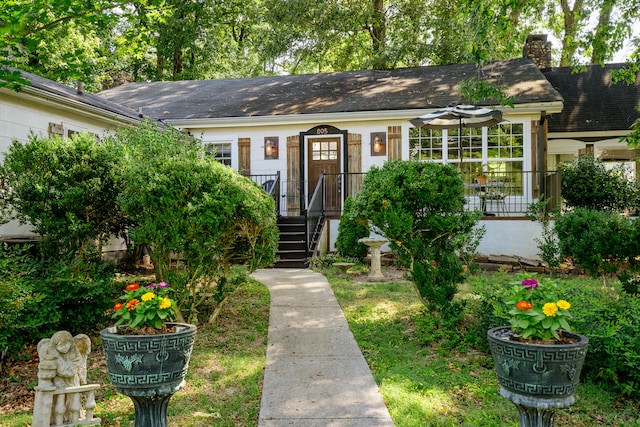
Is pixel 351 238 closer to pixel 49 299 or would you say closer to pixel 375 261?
pixel 375 261

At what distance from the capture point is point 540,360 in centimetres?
264

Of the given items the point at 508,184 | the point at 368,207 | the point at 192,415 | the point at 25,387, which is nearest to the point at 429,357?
the point at 368,207

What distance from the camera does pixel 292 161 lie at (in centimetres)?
1322

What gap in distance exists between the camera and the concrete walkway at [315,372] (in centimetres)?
354

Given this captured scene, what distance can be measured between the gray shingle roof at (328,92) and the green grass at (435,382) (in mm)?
7774

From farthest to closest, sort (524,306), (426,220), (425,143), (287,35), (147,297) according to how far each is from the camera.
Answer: (287,35), (425,143), (426,220), (147,297), (524,306)

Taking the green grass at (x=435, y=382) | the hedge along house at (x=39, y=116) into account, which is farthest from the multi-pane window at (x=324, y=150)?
the green grass at (x=435, y=382)

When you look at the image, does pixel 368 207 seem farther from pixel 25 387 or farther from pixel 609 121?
pixel 609 121

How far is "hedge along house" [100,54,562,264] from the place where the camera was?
39.2 ft

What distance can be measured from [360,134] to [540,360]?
10.6 m

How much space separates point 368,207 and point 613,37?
17.8 feet

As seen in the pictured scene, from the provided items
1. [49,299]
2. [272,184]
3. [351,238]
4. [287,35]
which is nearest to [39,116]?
[49,299]

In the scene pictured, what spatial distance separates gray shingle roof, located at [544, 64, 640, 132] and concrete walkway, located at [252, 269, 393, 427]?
12.2 meters

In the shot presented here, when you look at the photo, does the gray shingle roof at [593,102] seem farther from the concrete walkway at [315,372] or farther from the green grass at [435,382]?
the concrete walkway at [315,372]
